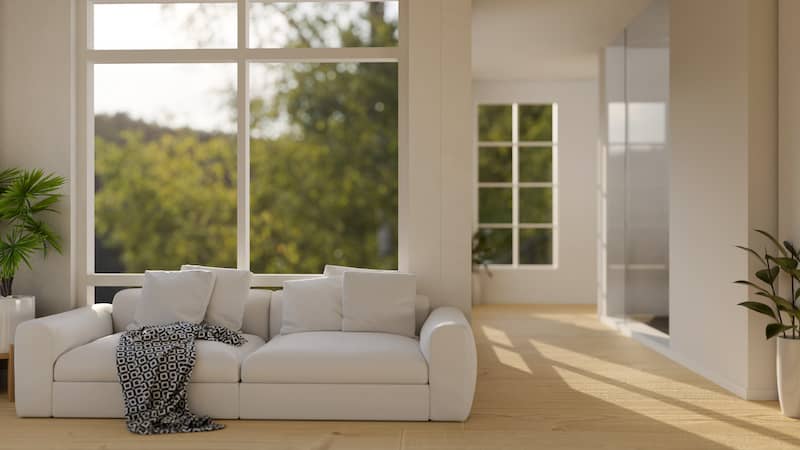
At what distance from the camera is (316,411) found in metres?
4.19

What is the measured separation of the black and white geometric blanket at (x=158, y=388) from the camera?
4027mm

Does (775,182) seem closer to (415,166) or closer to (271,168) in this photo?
(415,166)

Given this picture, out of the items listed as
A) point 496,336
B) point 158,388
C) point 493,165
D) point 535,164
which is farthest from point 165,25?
point 158,388

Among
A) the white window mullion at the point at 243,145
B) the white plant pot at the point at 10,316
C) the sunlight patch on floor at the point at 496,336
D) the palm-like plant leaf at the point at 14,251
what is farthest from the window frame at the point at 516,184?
the white plant pot at the point at 10,316

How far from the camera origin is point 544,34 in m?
7.75

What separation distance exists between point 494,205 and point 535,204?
1.91 ft

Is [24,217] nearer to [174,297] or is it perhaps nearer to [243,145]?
[174,297]

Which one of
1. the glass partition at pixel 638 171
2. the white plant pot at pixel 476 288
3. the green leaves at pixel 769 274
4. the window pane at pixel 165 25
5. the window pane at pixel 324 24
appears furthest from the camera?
the window pane at pixel 165 25

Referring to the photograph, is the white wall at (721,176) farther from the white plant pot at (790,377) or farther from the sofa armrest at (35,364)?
the sofa armrest at (35,364)

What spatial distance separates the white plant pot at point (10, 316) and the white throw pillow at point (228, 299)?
1.24 meters

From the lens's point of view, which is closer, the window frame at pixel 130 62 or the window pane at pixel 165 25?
the window frame at pixel 130 62

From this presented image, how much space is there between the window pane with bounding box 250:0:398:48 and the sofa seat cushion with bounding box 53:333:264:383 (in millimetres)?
8506

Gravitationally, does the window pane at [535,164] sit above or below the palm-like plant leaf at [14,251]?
above

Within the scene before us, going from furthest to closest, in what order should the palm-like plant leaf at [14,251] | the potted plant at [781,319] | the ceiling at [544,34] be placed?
1. the ceiling at [544,34]
2. the palm-like plant leaf at [14,251]
3. the potted plant at [781,319]
